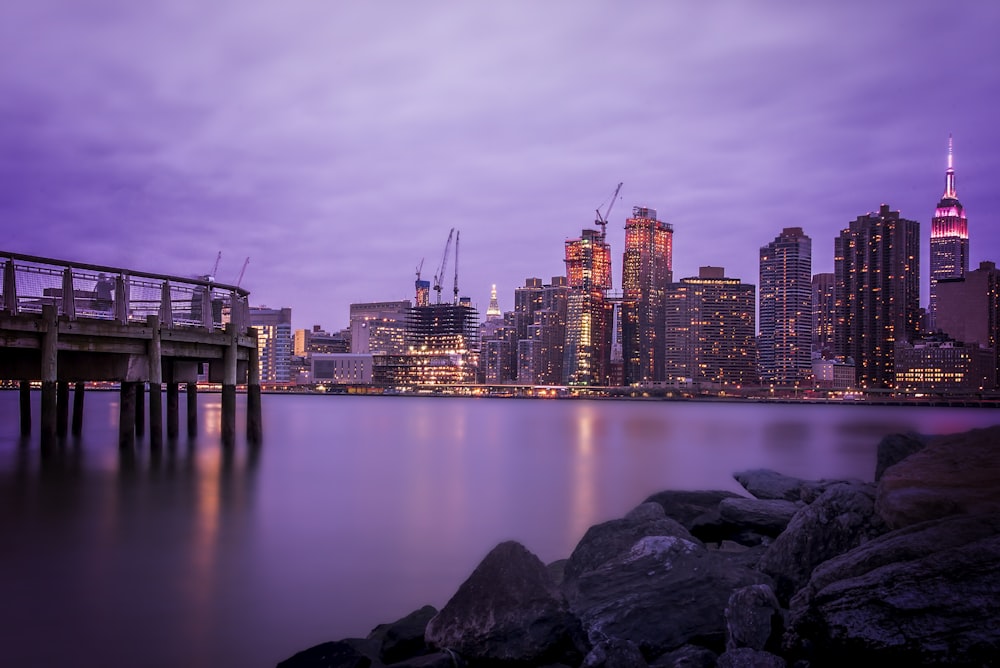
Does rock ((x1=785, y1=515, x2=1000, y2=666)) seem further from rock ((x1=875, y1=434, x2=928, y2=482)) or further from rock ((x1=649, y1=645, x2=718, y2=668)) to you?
rock ((x1=875, y1=434, x2=928, y2=482))

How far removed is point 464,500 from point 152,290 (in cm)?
1464

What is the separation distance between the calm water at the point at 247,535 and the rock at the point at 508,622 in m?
2.74

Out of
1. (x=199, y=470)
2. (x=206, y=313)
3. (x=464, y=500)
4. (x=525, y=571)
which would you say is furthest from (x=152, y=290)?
(x=525, y=571)

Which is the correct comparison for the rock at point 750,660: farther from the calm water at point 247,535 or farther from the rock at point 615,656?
the calm water at point 247,535

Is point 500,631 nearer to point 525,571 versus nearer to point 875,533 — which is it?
point 525,571

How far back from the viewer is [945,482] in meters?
9.81

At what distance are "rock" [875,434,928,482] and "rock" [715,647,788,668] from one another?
28.6 feet

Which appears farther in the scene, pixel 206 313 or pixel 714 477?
pixel 714 477

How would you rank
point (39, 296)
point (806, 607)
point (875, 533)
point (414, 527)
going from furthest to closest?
point (39, 296) < point (414, 527) < point (875, 533) < point (806, 607)

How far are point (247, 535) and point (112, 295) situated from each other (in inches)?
590

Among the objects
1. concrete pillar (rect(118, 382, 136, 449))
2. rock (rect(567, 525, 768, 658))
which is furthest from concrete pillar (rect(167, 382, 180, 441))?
rock (rect(567, 525, 768, 658))

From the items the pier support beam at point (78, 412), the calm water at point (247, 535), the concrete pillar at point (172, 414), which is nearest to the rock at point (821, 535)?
the calm water at point (247, 535)

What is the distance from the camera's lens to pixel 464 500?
2681 centimetres

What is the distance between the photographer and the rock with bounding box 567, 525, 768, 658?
9062mm
